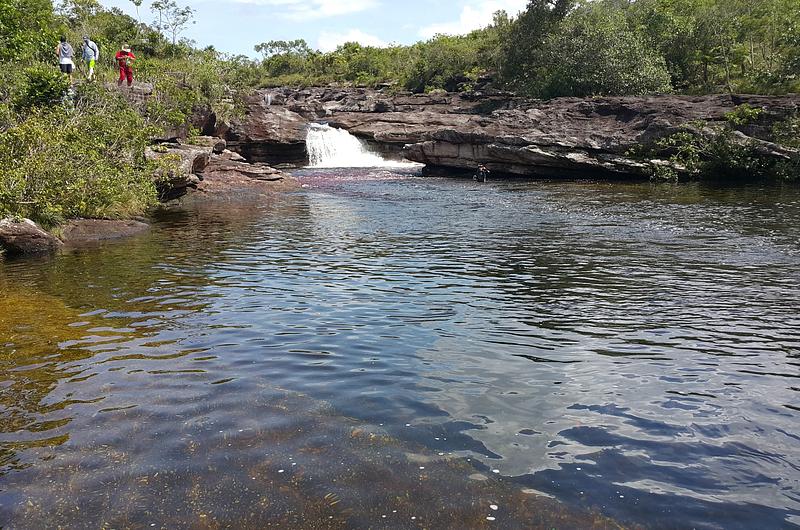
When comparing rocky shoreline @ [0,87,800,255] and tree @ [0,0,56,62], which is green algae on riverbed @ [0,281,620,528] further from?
tree @ [0,0,56,62]

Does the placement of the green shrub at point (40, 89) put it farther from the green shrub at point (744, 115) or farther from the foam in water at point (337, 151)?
the green shrub at point (744, 115)

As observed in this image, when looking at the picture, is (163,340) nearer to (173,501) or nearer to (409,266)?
(173,501)

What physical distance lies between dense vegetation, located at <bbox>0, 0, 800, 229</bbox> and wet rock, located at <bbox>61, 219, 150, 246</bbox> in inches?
20.1

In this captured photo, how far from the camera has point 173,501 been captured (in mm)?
4809

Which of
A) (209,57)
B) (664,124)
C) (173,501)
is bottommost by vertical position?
(173,501)

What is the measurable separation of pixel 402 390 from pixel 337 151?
43557 mm

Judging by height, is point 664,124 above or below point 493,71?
below

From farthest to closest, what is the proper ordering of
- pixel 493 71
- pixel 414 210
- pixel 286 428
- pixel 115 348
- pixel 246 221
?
1. pixel 493 71
2. pixel 414 210
3. pixel 246 221
4. pixel 115 348
5. pixel 286 428

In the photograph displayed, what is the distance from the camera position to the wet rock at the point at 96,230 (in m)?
18.0

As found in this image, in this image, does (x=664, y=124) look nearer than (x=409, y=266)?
No

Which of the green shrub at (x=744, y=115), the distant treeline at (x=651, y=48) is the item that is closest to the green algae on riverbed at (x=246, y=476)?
the green shrub at (x=744, y=115)

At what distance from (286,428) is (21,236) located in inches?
527

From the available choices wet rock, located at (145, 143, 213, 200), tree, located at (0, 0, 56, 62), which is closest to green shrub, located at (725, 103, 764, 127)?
wet rock, located at (145, 143, 213, 200)

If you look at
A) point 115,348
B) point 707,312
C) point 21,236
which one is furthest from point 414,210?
point 115,348
